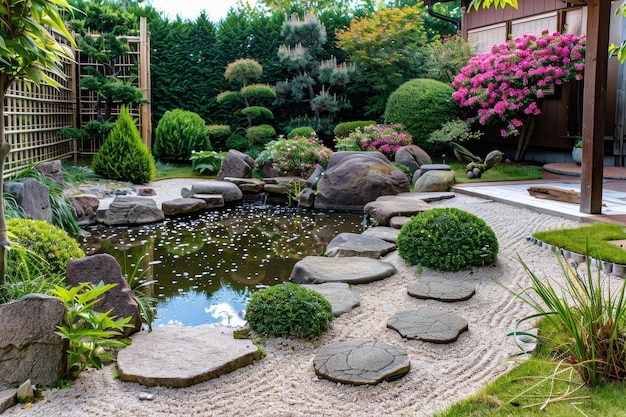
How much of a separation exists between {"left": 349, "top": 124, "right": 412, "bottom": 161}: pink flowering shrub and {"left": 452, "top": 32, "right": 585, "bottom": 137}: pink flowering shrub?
1453 mm

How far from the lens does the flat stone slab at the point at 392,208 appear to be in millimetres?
7531

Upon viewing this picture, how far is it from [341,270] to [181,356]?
210 centimetres

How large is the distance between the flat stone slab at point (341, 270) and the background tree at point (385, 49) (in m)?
8.95

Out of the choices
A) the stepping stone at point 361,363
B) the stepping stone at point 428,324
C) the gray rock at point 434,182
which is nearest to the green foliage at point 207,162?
the gray rock at point 434,182

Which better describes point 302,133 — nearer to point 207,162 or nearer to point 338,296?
point 207,162

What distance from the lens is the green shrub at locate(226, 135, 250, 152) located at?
44.2ft

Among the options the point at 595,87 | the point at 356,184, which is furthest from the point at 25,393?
the point at 356,184

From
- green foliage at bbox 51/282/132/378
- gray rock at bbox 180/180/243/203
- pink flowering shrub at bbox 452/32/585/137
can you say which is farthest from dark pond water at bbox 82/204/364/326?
pink flowering shrub at bbox 452/32/585/137

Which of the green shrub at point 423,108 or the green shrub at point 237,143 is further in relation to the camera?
the green shrub at point 237,143

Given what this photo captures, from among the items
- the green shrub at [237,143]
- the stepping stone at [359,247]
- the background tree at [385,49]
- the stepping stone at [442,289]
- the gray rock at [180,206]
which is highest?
the background tree at [385,49]

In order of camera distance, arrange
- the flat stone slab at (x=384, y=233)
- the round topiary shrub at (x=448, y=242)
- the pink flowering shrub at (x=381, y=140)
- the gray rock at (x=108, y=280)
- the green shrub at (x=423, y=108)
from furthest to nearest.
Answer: the green shrub at (x=423, y=108)
the pink flowering shrub at (x=381, y=140)
the flat stone slab at (x=384, y=233)
the round topiary shrub at (x=448, y=242)
the gray rock at (x=108, y=280)

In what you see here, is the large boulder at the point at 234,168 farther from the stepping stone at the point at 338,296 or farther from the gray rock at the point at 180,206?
the stepping stone at the point at 338,296

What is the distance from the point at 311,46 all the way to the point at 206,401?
41.0 ft

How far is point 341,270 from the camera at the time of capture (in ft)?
17.1
